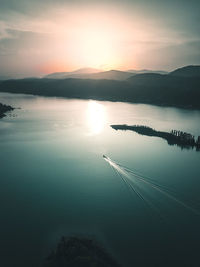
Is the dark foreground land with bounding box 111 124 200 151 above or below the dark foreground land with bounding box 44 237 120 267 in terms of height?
above

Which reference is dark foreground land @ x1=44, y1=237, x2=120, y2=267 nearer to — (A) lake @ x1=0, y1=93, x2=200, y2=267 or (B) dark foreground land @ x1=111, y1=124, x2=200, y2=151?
(A) lake @ x1=0, y1=93, x2=200, y2=267

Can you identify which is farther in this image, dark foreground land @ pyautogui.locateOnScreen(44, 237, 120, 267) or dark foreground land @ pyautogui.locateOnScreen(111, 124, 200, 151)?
dark foreground land @ pyautogui.locateOnScreen(111, 124, 200, 151)

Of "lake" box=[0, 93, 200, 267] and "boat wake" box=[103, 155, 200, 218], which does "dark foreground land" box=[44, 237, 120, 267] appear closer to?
"lake" box=[0, 93, 200, 267]

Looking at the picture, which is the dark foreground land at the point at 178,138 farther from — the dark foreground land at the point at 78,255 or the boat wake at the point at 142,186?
the dark foreground land at the point at 78,255

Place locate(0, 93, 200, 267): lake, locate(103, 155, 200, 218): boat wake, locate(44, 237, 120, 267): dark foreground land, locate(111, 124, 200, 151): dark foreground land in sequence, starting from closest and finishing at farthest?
locate(44, 237, 120, 267): dark foreground land
locate(0, 93, 200, 267): lake
locate(103, 155, 200, 218): boat wake
locate(111, 124, 200, 151): dark foreground land

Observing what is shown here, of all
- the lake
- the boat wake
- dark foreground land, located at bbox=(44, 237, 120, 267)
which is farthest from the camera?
the boat wake

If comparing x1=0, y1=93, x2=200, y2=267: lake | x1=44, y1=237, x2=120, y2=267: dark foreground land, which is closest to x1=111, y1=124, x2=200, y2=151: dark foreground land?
x1=0, y1=93, x2=200, y2=267: lake

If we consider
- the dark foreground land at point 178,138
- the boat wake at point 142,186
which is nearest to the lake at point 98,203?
the boat wake at point 142,186
